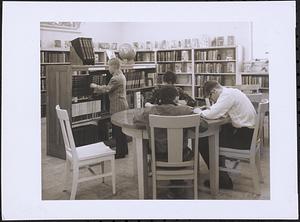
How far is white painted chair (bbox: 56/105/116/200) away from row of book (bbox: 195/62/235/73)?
801 mm

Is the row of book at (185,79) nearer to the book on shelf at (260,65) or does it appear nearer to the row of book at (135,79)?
the row of book at (135,79)

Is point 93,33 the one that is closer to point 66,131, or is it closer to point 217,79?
point 66,131

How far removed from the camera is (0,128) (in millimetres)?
2158

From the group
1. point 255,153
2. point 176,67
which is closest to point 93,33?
point 176,67

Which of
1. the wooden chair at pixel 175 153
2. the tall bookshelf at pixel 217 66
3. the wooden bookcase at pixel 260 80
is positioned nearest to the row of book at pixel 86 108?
the wooden chair at pixel 175 153

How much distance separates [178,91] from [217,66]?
0.33 metres

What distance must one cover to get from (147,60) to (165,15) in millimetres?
312

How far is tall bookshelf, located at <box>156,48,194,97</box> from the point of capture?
216 cm

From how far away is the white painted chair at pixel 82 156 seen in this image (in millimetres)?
2182

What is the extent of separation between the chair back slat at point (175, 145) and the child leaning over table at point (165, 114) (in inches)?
1.0

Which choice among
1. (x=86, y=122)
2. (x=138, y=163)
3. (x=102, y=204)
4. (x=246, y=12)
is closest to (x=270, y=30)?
(x=246, y=12)

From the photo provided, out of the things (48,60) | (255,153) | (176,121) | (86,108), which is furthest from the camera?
(86,108)

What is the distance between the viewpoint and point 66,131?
7.39 ft

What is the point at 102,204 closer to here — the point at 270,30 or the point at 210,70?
the point at 210,70
